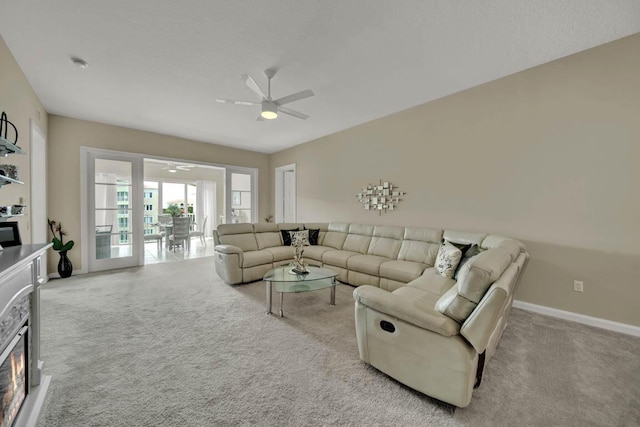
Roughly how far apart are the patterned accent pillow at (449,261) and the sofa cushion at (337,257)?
1430 millimetres

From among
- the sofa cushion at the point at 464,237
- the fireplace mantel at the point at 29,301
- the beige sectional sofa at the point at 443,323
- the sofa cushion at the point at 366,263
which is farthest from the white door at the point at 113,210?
the sofa cushion at the point at 464,237

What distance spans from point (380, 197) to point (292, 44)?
288 cm

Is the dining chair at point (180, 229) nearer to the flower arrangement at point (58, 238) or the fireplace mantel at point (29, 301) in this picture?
the flower arrangement at point (58, 238)

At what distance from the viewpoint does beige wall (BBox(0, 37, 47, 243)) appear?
2.47m

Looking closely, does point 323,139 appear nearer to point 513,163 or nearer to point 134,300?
point 513,163

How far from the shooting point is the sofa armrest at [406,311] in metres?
1.51

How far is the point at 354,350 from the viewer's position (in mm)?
2150

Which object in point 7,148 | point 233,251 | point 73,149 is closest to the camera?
point 7,148

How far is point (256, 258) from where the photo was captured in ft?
13.3

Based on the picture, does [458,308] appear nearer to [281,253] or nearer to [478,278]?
[478,278]

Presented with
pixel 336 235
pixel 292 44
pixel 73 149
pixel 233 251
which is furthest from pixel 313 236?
pixel 73 149

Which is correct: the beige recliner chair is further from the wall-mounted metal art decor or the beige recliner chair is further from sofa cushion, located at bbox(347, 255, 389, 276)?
the wall-mounted metal art decor

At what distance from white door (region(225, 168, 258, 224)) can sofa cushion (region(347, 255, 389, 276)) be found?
3.98 meters

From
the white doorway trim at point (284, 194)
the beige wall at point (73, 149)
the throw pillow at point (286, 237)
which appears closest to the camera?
the beige wall at point (73, 149)
